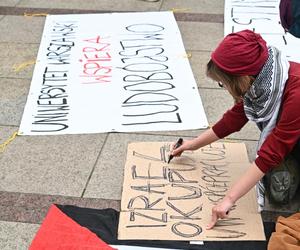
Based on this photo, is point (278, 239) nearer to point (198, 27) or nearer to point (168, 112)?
point (168, 112)

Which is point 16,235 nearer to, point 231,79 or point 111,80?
point 231,79

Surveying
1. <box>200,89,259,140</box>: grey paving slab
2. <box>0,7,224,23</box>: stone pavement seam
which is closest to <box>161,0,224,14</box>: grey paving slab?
<box>0,7,224,23</box>: stone pavement seam

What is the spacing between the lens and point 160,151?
122 inches

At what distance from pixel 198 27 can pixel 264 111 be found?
2.84 meters

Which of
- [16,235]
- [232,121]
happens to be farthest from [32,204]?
[232,121]

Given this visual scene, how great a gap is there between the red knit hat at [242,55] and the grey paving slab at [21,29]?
2.92m

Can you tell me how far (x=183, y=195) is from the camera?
2.75m

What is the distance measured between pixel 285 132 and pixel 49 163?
4.56 ft

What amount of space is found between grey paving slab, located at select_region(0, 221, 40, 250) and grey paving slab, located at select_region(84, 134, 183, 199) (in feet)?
1.19

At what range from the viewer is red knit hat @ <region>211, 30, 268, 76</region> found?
2.29 metres

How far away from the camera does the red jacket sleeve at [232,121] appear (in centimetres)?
274

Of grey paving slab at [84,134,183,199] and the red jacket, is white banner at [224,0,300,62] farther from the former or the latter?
the red jacket

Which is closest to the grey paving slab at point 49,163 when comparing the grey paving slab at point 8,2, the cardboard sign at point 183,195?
the cardboard sign at point 183,195

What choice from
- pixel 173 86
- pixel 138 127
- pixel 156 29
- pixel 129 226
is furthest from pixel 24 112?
pixel 156 29
